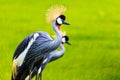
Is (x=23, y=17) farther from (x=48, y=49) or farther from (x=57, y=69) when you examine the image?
(x=48, y=49)

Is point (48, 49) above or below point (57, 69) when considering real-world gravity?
above

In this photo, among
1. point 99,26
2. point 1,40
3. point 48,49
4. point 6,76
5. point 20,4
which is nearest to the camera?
point 48,49

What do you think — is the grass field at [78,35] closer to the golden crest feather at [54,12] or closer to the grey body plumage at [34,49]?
the grey body plumage at [34,49]

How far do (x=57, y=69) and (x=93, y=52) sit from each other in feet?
5.16

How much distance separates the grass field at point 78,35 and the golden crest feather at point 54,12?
2.31 metres

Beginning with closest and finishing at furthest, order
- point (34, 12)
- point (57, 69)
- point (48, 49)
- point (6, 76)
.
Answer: point (48, 49)
point (6, 76)
point (57, 69)
point (34, 12)

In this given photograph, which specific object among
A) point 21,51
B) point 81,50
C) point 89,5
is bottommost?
point 89,5

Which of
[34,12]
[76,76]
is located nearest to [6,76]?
[76,76]

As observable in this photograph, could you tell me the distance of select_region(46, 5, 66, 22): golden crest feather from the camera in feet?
19.1

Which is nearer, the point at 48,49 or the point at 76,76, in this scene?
the point at 48,49

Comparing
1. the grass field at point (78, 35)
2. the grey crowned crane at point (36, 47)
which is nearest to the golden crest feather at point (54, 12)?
the grey crowned crane at point (36, 47)

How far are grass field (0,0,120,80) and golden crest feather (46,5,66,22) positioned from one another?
7.57 ft

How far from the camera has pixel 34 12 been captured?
16.0 meters

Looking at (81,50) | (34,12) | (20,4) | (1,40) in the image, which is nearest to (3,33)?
(1,40)
